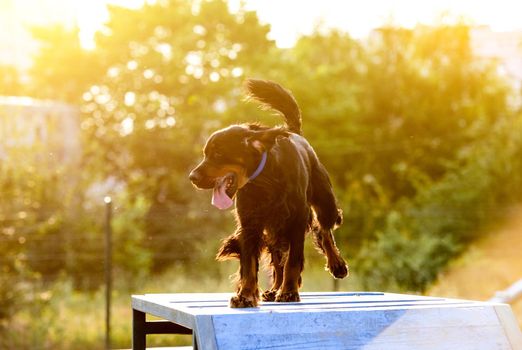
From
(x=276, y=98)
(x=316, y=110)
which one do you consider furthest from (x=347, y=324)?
(x=316, y=110)

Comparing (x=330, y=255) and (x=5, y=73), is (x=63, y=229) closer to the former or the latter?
(x=330, y=255)

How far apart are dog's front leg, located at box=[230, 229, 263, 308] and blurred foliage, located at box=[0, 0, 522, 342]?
1147 centimetres

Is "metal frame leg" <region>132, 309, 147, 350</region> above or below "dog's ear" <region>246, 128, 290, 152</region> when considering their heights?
below

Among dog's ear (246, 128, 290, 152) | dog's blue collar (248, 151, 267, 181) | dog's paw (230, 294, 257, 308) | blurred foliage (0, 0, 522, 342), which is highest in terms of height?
blurred foliage (0, 0, 522, 342)

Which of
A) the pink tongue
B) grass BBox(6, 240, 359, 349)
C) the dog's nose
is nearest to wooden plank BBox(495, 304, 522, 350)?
the pink tongue

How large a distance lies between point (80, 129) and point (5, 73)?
4.92 metres

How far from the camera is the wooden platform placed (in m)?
3.54

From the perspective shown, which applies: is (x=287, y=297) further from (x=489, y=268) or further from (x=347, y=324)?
(x=489, y=268)

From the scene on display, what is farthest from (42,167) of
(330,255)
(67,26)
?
(67,26)

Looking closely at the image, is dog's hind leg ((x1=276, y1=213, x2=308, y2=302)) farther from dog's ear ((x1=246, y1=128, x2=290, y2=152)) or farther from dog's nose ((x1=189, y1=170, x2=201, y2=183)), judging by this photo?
dog's nose ((x1=189, y1=170, x2=201, y2=183))

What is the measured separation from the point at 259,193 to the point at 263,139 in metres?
0.21

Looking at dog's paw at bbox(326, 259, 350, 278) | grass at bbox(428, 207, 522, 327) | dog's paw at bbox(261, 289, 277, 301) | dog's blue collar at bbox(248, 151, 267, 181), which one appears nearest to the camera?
dog's blue collar at bbox(248, 151, 267, 181)

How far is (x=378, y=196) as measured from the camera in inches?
966

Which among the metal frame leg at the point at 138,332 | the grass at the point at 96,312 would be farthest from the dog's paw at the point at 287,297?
the grass at the point at 96,312
